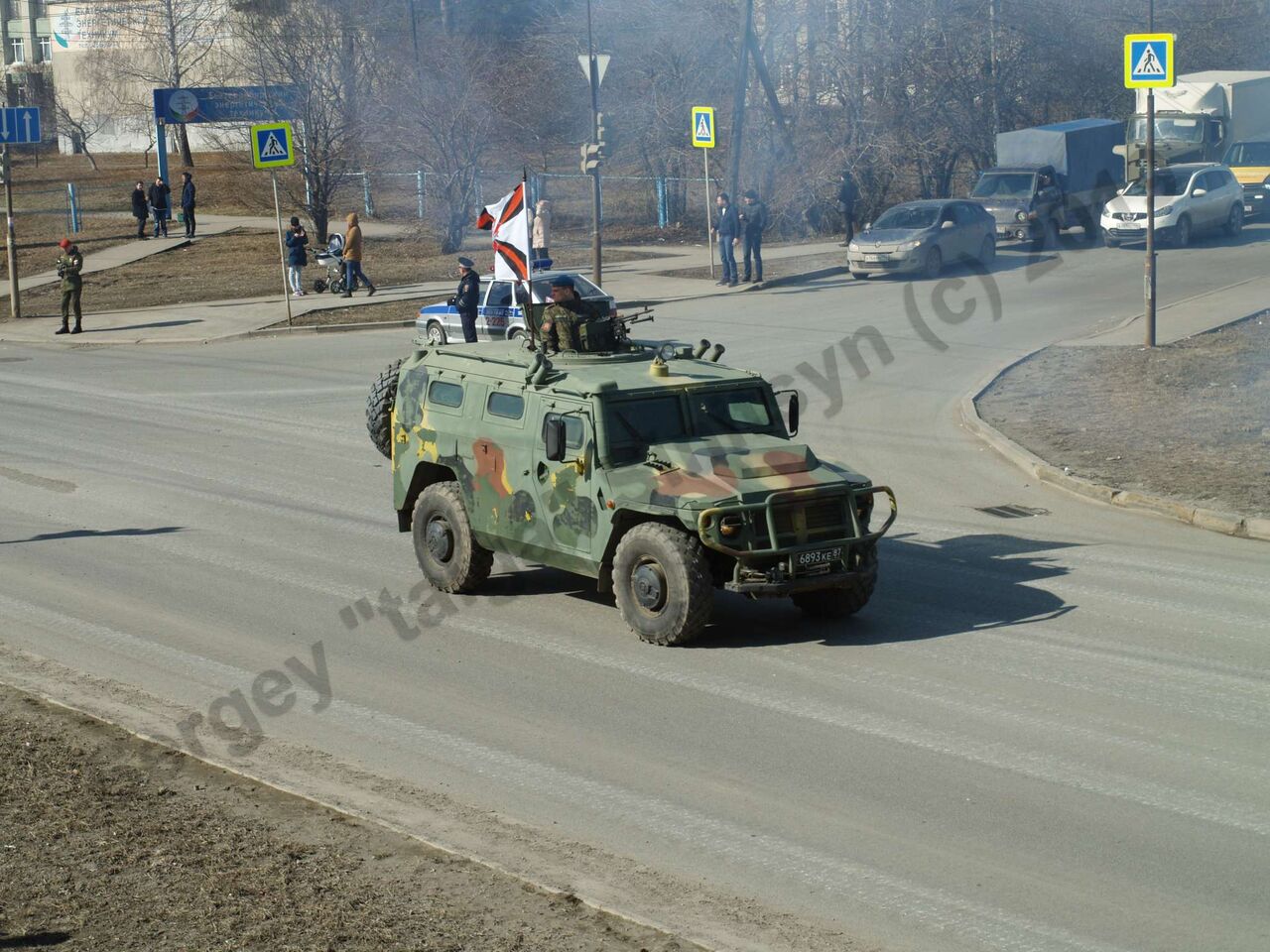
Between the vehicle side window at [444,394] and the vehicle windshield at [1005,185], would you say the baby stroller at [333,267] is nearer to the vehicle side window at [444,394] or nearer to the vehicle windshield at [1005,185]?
the vehicle windshield at [1005,185]

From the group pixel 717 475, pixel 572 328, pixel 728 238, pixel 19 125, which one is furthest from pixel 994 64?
pixel 717 475

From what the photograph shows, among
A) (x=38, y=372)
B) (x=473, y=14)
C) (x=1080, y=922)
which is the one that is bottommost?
(x=1080, y=922)

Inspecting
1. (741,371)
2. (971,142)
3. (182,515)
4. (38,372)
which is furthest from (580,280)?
(971,142)

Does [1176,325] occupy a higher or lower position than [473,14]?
lower

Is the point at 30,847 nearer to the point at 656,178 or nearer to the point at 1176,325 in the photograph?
the point at 1176,325

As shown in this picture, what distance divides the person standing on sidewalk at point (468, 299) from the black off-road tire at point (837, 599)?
48.1 feet

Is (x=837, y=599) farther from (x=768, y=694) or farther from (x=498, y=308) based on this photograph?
(x=498, y=308)

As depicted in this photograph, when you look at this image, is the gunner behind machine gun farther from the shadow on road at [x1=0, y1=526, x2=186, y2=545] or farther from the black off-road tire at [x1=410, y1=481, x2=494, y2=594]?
the shadow on road at [x1=0, y1=526, x2=186, y2=545]

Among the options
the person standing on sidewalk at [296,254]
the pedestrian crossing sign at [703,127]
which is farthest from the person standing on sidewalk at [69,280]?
the pedestrian crossing sign at [703,127]

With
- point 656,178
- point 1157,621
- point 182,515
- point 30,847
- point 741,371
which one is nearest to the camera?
point 30,847

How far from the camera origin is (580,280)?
996 inches

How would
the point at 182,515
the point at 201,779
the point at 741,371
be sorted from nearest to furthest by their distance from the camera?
1. the point at 201,779
2. the point at 741,371
3. the point at 182,515

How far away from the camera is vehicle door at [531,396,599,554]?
10695mm

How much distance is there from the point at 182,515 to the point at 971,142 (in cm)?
3876
